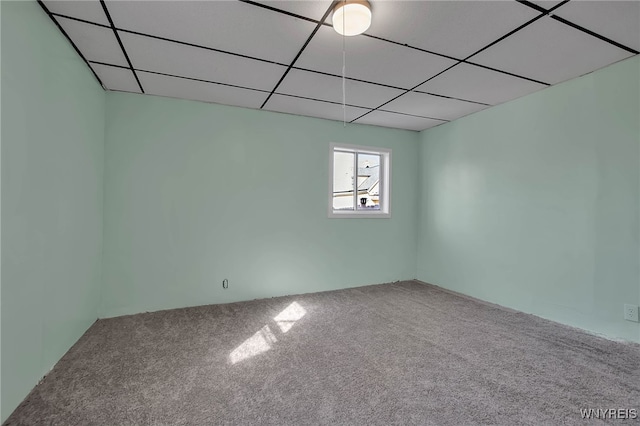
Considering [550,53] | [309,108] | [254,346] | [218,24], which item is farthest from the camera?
[309,108]

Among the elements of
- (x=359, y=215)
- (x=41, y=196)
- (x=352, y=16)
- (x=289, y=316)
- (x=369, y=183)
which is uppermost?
(x=352, y=16)

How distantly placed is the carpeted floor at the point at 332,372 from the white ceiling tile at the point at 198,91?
2.45 meters

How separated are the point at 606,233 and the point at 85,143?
4800mm

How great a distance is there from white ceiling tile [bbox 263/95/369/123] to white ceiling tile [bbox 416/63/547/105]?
40.3 inches

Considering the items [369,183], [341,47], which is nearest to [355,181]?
[369,183]

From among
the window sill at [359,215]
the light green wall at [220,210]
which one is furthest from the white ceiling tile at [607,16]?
the window sill at [359,215]

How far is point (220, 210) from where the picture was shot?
11.9 ft

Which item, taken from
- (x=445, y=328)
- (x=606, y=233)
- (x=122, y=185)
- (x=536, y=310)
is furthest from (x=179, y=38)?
(x=536, y=310)

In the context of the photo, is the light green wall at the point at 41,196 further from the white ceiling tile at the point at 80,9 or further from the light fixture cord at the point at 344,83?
the light fixture cord at the point at 344,83

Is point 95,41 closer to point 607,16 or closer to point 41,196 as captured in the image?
point 41,196

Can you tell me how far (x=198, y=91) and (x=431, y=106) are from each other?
2.74 metres

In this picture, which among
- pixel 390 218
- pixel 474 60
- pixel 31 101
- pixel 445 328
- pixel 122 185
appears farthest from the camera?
pixel 390 218

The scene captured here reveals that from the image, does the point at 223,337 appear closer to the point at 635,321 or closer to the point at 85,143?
the point at 85,143

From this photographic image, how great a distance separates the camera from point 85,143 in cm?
264
